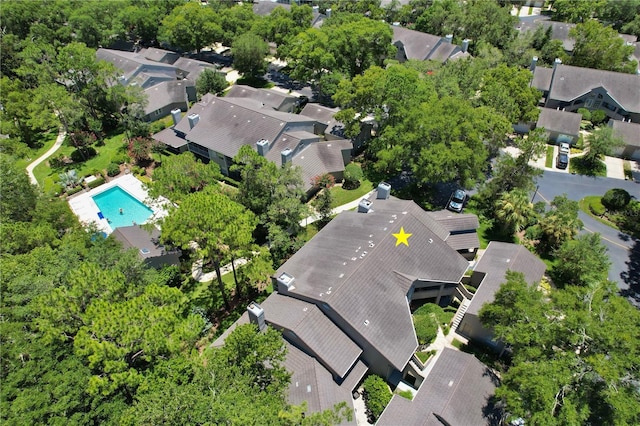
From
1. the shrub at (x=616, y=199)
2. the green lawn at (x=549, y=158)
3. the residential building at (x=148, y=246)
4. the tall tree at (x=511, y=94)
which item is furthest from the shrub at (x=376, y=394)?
the green lawn at (x=549, y=158)

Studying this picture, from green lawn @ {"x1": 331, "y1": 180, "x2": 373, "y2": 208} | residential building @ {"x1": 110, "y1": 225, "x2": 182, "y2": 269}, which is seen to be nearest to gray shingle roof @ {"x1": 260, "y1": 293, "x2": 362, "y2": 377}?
residential building @ {"x1": 110, "y1": 225, "x2": 182, "y2": 269}

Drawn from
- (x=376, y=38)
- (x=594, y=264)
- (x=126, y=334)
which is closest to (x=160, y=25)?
(x=376, y=38)

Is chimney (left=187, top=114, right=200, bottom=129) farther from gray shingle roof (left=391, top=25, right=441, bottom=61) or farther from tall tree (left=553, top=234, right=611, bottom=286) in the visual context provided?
tall tree (left=553, top=234, right=611, bottom=286)

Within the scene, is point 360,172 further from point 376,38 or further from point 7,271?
point 7,271

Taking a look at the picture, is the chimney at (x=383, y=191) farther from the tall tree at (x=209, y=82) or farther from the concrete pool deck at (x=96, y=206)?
the tall tree at (x=209, y=82)

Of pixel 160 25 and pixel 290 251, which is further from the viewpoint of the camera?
pixel 160 25

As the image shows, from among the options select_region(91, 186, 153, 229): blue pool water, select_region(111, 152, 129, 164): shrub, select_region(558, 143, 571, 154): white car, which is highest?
select_region(111, 152, 129, 164): shrub
